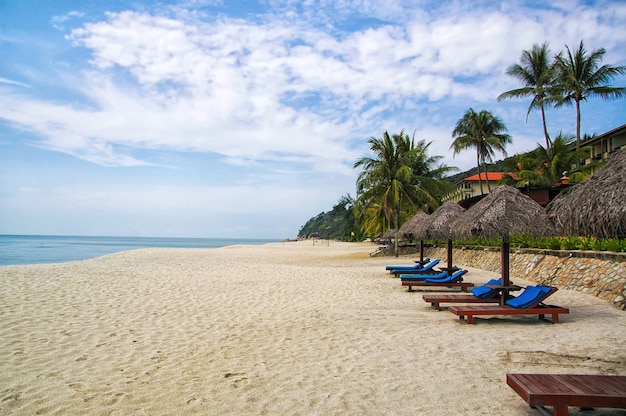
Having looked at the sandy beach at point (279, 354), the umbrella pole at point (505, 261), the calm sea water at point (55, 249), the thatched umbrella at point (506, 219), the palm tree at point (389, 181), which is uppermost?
the palm tree at point (389, 181)

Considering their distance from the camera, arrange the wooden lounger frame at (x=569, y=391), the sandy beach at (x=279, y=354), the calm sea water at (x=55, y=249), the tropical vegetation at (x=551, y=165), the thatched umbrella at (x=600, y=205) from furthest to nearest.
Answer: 1. the calm sea water at (x=55, y=249)
2. the tropical vegetation at (x=551, y=165)
3. the thatched umbrella at (x=600, y=205)
4. the sandy beach at (x=279, y=354)
5. the wooden lounger frame at (x=569, y=391)

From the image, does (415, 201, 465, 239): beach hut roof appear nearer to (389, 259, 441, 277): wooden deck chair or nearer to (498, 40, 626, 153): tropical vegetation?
(389, 259, 441, 277): wooden deck chair

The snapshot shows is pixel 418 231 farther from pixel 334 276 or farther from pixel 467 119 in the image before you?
pixel 467 119

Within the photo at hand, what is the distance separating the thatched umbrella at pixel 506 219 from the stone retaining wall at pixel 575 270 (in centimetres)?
166

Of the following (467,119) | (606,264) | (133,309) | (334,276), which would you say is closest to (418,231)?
(334,276)

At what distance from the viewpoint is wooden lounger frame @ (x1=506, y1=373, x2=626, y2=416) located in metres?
3.00

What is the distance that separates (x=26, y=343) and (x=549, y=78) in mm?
29125

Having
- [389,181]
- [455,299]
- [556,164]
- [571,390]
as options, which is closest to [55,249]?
[389,181]

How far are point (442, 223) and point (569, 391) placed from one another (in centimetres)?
1000

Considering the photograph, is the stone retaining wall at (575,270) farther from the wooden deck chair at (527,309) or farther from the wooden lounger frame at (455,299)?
the wooden lounger frame at (455,299)

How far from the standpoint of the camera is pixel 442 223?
12.9m

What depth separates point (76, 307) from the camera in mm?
7926

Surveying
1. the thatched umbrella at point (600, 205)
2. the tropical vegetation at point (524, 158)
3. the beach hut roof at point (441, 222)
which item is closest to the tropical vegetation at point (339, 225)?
the tropical vegetation at point (524, 158)

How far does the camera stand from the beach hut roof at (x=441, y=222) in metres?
12.6
